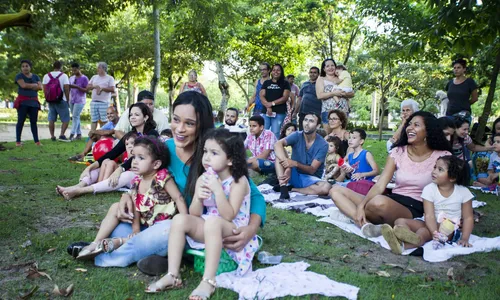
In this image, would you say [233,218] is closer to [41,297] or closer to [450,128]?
[41,297]

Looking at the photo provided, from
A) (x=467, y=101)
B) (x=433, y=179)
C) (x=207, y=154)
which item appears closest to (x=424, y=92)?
(x=467, y=101)

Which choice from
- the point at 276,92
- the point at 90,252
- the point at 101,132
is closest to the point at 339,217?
the point at 90,252

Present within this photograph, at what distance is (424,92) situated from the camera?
30062 mm

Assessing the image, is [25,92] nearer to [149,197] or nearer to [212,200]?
[149,197]

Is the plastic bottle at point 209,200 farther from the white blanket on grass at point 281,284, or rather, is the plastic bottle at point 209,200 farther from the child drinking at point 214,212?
the white blanket on grass at point 281,284

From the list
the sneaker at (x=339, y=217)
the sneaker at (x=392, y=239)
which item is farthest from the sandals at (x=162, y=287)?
the sneaker at (x=339, y=217)

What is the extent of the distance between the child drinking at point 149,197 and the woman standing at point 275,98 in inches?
250

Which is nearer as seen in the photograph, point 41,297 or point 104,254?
point 41,297

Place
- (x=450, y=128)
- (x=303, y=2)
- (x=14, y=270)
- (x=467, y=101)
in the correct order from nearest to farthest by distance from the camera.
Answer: (x=14, y=270), (x=450, y=128), (x=467, y=101), (x=303, y=2)

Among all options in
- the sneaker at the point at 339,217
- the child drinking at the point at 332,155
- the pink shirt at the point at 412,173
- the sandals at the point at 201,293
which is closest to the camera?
the sandals at the point at 201,293

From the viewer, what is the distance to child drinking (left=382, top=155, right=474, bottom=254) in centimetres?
429

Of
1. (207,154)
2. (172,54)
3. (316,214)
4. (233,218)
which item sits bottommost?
(316,214)

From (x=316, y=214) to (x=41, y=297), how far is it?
10.8 feet

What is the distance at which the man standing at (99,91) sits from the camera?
11.5 metres
